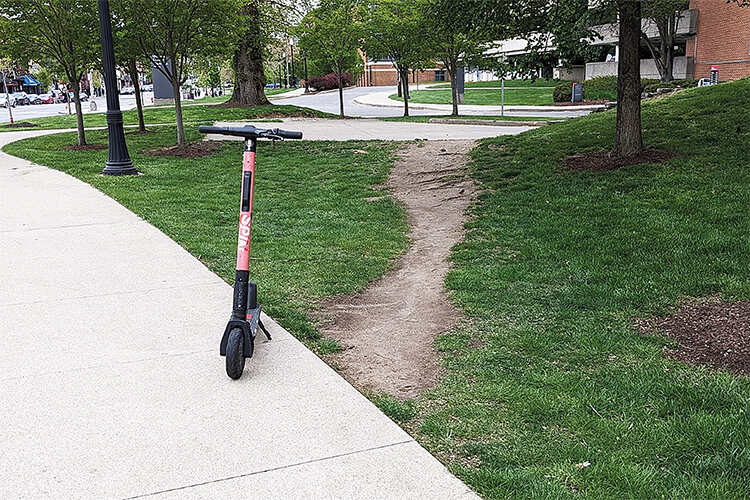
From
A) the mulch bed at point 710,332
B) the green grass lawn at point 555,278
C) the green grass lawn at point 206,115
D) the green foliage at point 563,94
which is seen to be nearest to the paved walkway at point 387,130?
the green grass lawn at point 206,115

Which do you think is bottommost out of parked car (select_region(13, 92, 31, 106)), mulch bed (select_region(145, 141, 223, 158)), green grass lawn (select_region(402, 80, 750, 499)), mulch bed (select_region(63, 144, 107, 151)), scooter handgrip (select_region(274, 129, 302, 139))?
green grass lawn (select_region(402, 80, 750, 499))

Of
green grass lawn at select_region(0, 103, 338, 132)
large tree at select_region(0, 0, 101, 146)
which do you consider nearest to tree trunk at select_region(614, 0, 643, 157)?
large tree at select_region(0, 0, 101, 146)

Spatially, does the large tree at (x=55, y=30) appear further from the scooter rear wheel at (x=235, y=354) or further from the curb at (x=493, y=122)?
the scooter rear wheel at (x=235, y=354)

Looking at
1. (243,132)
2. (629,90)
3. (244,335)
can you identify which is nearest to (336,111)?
(629,90)

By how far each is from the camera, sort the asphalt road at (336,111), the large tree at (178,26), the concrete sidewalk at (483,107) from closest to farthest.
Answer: the large tree at (178,26)
the asphalt road at (336,111)
the concrete sidewalk at (483,107)

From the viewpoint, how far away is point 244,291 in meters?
4.29

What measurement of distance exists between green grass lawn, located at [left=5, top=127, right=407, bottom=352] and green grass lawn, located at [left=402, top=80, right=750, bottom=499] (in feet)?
3.33

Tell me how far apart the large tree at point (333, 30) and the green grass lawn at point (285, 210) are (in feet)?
39.7

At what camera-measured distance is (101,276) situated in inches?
242

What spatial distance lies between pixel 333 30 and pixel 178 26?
1305 cm

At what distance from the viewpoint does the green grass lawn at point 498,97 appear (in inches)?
1550

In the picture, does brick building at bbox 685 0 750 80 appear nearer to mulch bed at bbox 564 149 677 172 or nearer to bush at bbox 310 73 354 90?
mulch bed at bbox 564 149 677 172

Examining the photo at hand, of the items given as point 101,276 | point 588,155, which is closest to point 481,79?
point 588,155

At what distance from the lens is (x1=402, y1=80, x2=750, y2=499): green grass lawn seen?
3162mm
